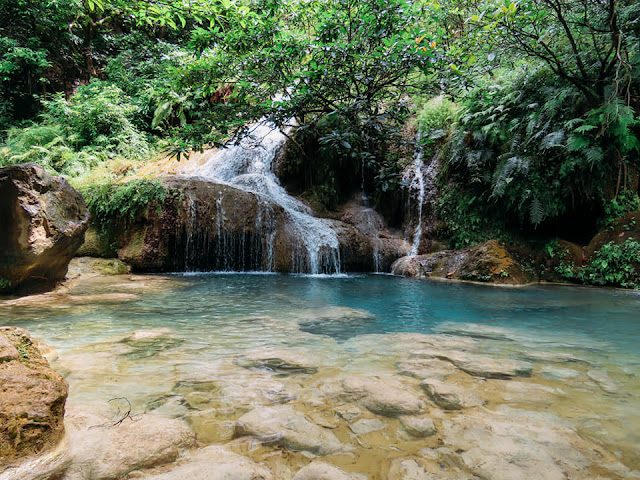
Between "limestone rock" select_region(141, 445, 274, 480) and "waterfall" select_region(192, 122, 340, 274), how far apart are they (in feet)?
21.5

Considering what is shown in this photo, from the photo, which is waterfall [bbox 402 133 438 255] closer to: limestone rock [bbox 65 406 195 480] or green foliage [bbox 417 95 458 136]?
green foliage [bbox 417 95 458 136]

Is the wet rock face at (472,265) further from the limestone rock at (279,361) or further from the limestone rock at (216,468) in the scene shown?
the limestone rock at (216,468)

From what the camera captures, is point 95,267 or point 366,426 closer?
point 366,426

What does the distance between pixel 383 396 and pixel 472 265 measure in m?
6.52

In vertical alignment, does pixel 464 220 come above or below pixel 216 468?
above

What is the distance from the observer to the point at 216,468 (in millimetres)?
1146

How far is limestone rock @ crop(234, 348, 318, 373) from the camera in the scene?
2.16m

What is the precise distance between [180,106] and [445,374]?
46.2 ft

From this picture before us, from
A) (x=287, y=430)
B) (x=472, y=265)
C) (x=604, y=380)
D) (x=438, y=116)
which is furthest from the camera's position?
(x=438, y=116)

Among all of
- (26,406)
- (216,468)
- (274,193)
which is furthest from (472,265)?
(26,406)

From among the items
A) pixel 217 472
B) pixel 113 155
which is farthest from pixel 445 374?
pixel 113 155

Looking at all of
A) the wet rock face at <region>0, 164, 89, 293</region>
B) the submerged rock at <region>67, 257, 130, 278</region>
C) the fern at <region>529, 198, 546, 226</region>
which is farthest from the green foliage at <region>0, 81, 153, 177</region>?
the fern at <region>529, 198, 546, 226</region>

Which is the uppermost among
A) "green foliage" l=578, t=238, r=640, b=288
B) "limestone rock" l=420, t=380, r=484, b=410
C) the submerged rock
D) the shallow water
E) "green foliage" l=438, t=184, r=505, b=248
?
"green foliage" l=438, t=184, r=505, b=248

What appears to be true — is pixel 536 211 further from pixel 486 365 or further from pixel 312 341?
pixel 312 341
